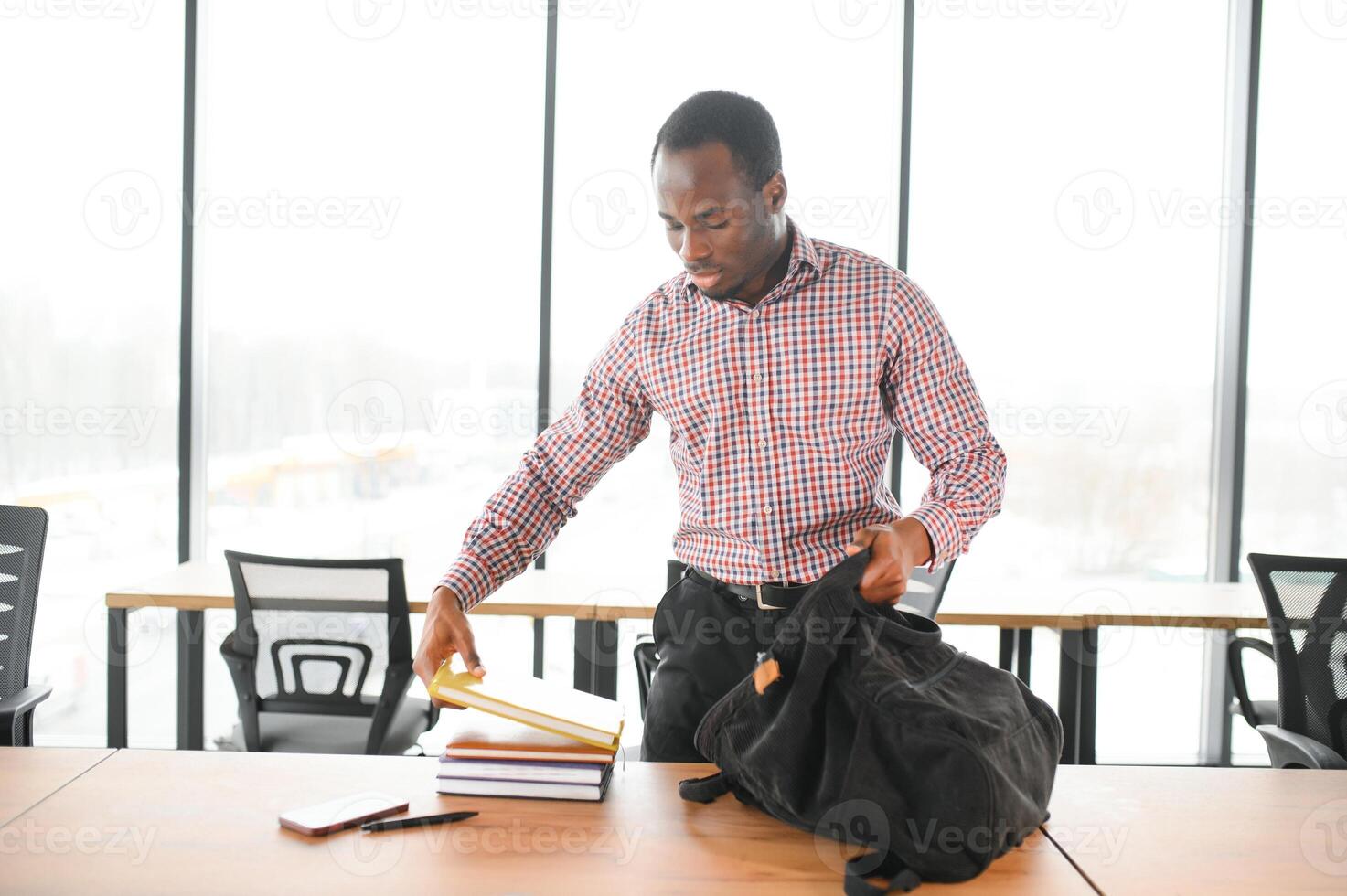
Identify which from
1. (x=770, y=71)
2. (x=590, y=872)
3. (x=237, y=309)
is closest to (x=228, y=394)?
(x=237, y=309)

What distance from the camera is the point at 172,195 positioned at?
3.94m

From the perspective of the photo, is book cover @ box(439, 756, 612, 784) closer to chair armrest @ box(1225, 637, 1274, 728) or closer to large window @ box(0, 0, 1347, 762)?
chair armrest @ box(1225, 637, 1274, 728)

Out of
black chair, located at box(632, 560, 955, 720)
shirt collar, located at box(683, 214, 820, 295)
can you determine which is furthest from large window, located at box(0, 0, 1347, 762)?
shirt collar, located at box(683, 214, 820, 295)

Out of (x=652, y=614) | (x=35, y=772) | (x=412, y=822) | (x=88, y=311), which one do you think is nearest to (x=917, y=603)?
(x=652, y=614)

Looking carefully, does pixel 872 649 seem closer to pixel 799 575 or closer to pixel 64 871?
pixel 799 575

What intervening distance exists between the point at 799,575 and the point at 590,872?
25.8 inches

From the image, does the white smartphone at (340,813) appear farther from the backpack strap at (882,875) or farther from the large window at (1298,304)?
the large window at (1298,304)

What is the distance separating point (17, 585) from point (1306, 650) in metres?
3.25

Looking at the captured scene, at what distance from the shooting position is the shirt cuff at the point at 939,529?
4.58 ft

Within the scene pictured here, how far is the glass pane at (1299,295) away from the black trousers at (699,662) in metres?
3.36

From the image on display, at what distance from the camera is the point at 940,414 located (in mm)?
1623

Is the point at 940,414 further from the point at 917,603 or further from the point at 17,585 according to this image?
the point at 17,585

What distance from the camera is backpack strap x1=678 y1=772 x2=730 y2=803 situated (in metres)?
1.35

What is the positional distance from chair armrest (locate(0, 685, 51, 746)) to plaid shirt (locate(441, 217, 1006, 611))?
4.06 feet
